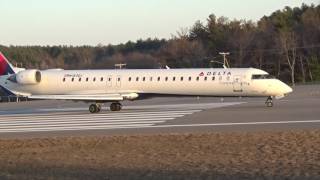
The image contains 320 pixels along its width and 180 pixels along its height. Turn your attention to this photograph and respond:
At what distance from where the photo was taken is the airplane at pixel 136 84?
30984mm

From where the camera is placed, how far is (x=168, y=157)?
12875mm

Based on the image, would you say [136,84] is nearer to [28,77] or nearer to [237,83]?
[237,83]

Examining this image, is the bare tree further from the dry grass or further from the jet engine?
the dry grass

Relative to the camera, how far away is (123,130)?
20.7 m

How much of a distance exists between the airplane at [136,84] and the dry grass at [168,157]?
14.0 meters

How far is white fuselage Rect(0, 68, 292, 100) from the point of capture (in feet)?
102

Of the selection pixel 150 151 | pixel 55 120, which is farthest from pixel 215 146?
pixel 55 120

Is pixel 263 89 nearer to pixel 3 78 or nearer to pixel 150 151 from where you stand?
pixel 3 78

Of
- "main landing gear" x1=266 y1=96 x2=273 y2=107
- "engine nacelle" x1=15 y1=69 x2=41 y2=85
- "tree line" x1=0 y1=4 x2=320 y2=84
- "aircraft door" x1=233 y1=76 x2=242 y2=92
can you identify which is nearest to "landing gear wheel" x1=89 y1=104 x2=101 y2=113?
"engine nacelle" x1=15 y1=69 x2=41 y2=85

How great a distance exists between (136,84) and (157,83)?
41.8 inches

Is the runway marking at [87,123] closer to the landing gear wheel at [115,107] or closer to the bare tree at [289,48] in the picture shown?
the landing gear wheel at [115,107]

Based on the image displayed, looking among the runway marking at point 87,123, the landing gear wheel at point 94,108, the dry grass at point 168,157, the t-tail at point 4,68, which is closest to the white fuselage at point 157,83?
the t-tail at point 4,68

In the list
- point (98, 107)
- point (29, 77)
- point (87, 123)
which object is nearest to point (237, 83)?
point (98, 107)

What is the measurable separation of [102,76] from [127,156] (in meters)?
20.2
